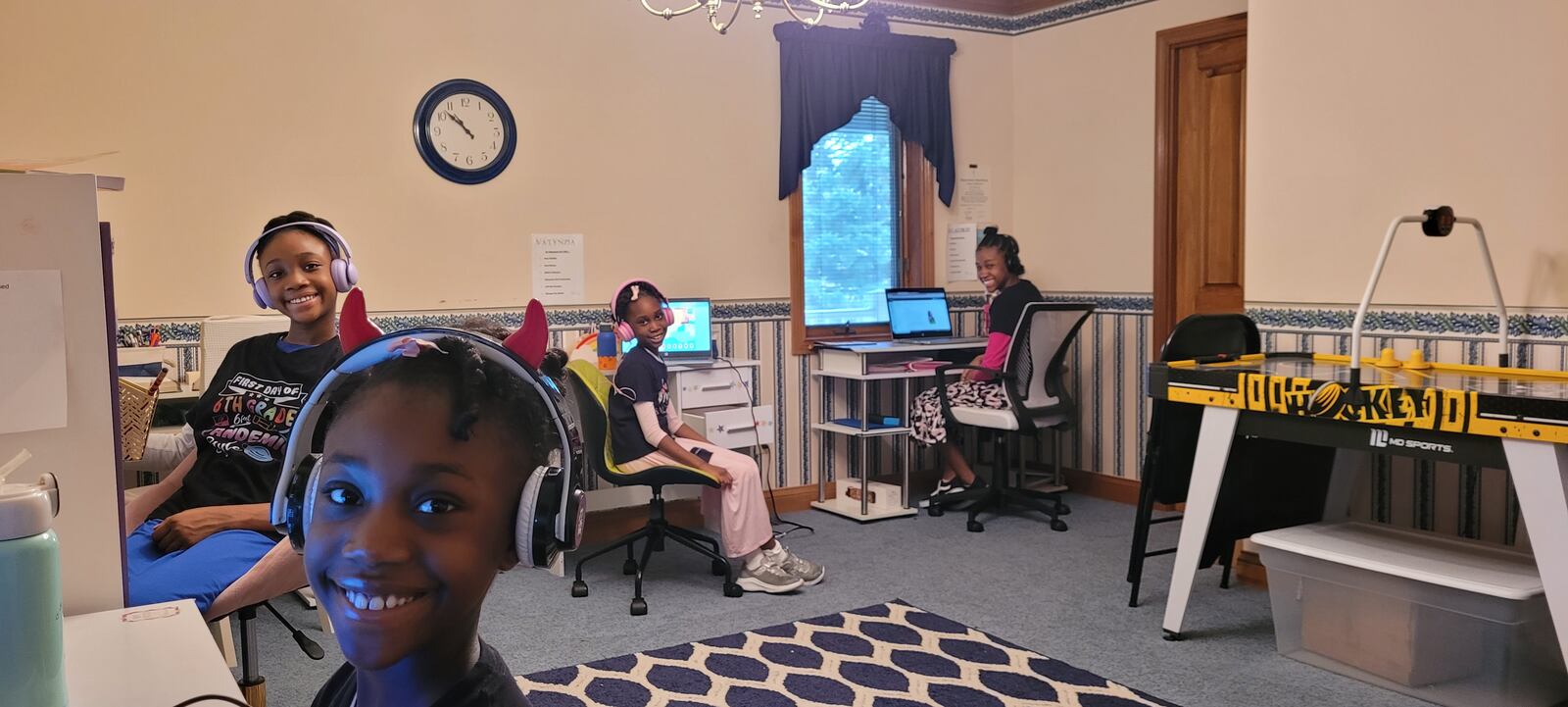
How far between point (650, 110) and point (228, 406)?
3040 millimetres

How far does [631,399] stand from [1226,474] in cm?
192

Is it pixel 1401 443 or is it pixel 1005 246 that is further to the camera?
pixel 1005 246

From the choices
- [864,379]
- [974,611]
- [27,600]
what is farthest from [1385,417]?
[27,600]

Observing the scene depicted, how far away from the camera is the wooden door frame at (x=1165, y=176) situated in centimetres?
523

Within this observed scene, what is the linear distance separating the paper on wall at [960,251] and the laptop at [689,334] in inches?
58.2

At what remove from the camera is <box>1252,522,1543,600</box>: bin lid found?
2871mm

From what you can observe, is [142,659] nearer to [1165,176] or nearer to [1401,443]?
[1401,443]

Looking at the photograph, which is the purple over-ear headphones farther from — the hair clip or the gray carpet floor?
the gray carpet floor

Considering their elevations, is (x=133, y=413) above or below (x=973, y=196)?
below

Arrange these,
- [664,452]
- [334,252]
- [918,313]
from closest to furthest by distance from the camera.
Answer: [334,252]
[664,452]
[918,313]

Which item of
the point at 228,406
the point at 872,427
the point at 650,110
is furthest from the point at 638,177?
the point at 228,406

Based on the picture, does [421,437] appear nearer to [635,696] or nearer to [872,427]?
[635,696]

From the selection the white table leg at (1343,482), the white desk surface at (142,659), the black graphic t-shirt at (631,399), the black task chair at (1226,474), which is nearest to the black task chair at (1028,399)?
the black task chair at (1226,474)

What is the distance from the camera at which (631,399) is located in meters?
4.06
